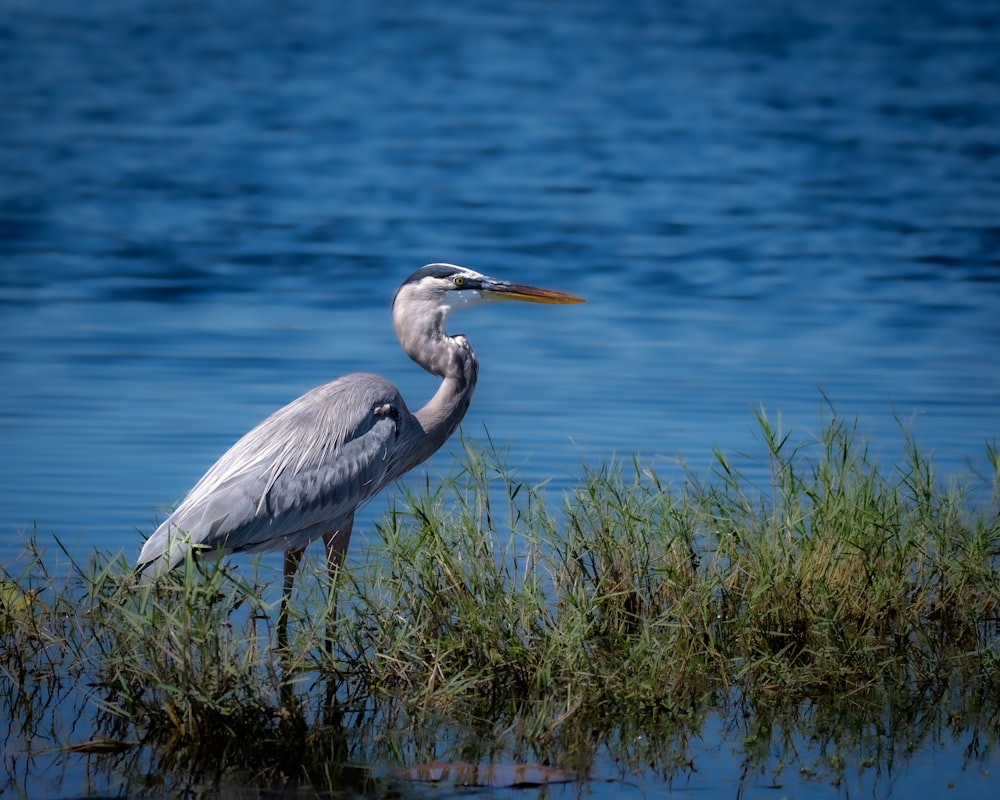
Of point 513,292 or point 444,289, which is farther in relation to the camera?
point 513,292

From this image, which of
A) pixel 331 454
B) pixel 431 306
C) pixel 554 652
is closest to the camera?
pixel 554 652

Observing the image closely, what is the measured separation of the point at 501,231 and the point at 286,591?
36.2 ft

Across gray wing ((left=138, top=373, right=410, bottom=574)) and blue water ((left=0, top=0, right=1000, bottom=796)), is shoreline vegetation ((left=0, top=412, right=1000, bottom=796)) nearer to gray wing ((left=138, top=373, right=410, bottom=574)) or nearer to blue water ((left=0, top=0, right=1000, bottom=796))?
gray wing ((left=138, top=373, right=410, bottom=574))

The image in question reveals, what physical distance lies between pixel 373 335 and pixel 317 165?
32.1ft

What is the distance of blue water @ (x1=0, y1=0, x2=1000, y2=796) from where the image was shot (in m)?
8.84

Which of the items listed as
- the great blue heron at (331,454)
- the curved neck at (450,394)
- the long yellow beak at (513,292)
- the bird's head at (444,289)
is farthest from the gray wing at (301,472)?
the long yellow beak at (513,292)

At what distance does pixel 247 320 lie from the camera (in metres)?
12.0

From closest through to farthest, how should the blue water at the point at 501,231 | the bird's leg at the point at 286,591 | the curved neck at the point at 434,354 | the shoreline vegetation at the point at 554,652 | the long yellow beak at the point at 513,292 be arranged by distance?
the shoreline vegetation at the point at 554,652 → the bird's leg at the point at 286,591 → the curved neck at the point at 434,354 → the long yellow beak at the point at 513,292 → the blue water at the point at 501,231

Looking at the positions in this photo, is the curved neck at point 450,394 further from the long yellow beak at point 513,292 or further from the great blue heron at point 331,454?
the long yellow beak at point 513,292

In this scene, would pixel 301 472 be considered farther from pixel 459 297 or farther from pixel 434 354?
pixel 459 297

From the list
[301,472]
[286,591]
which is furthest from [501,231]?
[286,591]

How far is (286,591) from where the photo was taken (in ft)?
18.0

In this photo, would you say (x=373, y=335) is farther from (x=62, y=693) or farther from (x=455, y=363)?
(x=62, y=693)

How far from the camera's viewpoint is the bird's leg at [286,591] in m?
4.85
